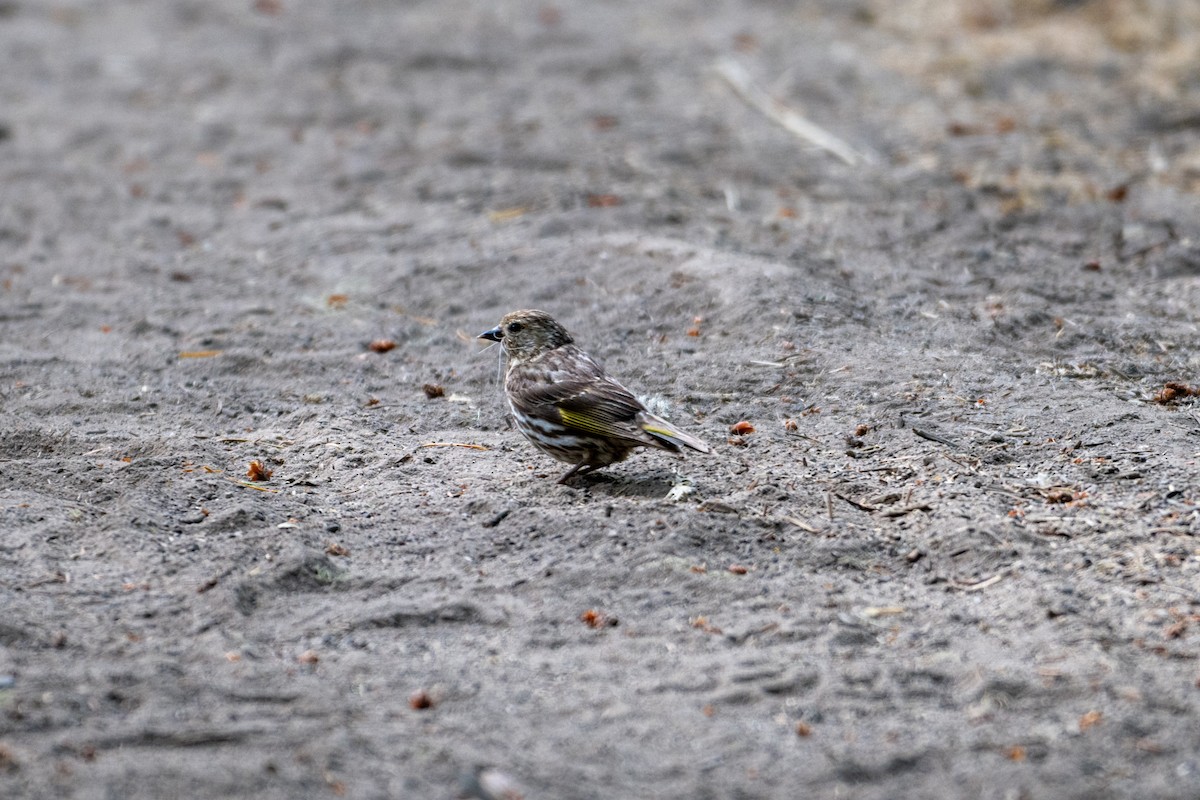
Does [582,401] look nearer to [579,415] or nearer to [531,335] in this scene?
[579,415]

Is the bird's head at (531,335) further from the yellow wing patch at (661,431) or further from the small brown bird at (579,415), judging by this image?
the yellow wing patch at (661,431)

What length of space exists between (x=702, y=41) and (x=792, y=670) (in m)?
10.5

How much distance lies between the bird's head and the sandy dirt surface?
0.47 meters

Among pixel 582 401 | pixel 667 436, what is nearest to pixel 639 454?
pixel 582 401

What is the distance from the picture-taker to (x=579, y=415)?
233 inches

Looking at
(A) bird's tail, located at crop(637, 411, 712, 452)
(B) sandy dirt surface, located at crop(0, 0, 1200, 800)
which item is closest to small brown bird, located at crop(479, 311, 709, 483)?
(A) bird's tail, located at crop(637, 411, 712, 452)

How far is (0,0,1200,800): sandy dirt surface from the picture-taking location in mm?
4238

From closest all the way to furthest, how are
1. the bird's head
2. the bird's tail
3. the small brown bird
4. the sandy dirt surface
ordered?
the sandy dirt surface
the bird's tail
the small brown bird
the bird's head

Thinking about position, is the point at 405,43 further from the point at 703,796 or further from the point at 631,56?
the point at 703,796

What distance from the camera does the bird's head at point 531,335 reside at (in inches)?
261

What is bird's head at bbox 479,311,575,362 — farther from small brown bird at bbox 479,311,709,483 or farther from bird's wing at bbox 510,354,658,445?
bird's wing at bbox 510,354,658,445

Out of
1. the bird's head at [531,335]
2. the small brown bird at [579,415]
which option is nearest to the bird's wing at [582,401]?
the small brown bird at [579,415]

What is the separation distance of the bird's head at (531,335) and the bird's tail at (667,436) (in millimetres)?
908

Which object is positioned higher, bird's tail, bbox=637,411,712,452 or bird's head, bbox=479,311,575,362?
bird's head, bbox=479,311,575,362
